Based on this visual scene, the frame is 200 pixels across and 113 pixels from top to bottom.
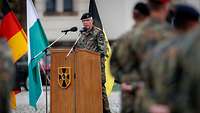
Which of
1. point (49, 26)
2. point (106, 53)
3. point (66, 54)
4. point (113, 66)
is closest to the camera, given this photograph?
point (113, 66)

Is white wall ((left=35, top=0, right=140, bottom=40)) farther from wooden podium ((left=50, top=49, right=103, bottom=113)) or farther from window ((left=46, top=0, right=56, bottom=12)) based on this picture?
wooden podium ((left=50, top=49, right=103, bottom=113))

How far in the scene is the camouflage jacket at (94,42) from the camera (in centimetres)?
1322

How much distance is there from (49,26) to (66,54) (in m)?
25.1

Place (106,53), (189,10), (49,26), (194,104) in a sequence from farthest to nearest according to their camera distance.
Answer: (49,26)
(106,53)
(189,10)
(194,104)

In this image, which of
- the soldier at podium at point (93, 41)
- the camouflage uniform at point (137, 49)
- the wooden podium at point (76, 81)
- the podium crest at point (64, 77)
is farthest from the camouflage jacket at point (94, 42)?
the camouflage uniform at point (137, 49)

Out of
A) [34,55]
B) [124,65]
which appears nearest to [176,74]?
[124,65]

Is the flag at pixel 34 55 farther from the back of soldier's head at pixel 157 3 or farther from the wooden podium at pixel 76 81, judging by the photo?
the back of soldier's head at pixel 157 3

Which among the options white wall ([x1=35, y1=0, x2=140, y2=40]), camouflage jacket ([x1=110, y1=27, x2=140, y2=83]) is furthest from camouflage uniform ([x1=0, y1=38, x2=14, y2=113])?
white wall ([x1=35, y1=0, x2=140, y2=40])

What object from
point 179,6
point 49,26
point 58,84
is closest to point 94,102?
point 58,84

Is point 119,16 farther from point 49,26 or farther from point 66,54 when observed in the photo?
point 66,54

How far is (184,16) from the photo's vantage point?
530 cm

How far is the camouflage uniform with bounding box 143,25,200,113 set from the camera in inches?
189

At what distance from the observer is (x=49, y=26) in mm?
37531

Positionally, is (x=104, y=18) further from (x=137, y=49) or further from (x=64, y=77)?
(x=137, y=49)
